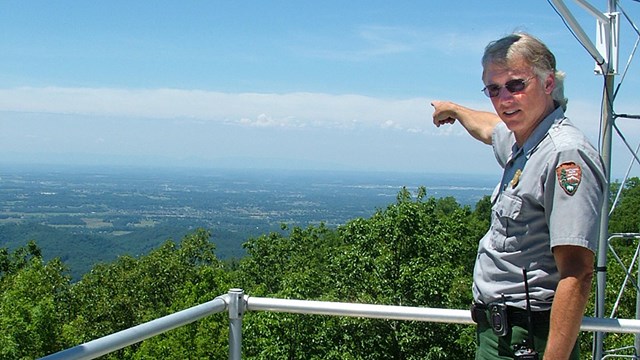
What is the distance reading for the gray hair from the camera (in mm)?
1667

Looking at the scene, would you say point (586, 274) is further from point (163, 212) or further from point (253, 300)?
point (163, 212)

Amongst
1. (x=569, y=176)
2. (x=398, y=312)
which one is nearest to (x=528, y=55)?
(x=569, y=176)

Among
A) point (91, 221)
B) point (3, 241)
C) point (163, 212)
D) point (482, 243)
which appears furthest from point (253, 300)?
point (163, 212)

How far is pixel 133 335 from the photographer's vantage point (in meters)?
1.77

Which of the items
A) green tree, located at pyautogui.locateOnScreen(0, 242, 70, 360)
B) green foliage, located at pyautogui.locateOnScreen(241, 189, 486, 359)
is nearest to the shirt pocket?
green foliage, located at pyautogui.locateOnScreen(241, 189, 486, 359)

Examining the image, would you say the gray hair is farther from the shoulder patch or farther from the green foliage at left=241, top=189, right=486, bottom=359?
the green foliage at left=241, top=189, right=486, bottom=359

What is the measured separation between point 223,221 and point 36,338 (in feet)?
384

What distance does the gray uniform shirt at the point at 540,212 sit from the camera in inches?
59.1

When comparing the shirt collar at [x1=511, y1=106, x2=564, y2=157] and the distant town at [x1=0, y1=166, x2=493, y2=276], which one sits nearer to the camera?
the shirt collar at [x1=511, y1=106, x2=564, y2=157]

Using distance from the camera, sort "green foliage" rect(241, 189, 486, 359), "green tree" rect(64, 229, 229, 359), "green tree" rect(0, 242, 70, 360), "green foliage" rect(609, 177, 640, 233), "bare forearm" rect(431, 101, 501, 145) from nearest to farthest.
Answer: "bare forearm" rect(431, 101, 501, 145) < "green foliage" rect(241, 189, 486, 359) < "green tree" rect(0, 242, 70, 360) < "green tree" rect(64, 229, 229, 359) < "green foliage" rect(609, 177, 640, 233)

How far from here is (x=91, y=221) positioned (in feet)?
468

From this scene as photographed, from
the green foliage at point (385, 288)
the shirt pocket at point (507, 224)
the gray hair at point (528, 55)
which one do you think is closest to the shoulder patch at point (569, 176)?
the shirt pocket at point (507, 224)

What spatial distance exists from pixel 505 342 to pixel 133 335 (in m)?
0.94

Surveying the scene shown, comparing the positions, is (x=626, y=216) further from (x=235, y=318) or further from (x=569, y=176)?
(x=569, y=176)
